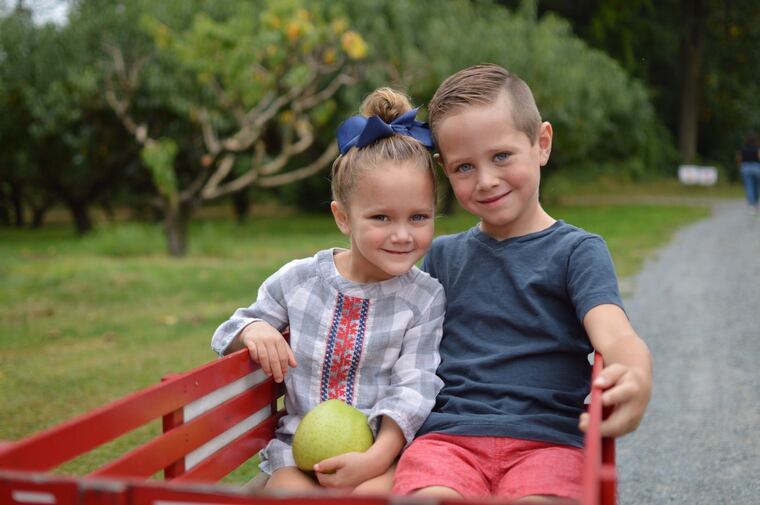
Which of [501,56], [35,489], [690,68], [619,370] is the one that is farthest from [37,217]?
[35,489]

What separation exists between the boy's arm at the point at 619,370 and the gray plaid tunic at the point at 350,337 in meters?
0.51

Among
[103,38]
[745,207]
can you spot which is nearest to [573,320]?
[103,38]

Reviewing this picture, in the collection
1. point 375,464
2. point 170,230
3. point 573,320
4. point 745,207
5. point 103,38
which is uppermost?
point 103,38

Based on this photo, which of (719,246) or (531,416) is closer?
(531,416)

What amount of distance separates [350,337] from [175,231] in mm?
11138

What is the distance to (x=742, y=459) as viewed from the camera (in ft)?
14.1

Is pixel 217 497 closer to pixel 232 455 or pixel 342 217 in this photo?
pixel 232 455

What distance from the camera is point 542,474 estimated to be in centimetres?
223

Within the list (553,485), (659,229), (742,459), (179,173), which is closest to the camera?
(553,485)

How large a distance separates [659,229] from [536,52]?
436 cm

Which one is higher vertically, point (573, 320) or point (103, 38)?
point (103, 38)

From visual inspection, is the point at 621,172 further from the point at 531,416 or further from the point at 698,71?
the point at 531,416

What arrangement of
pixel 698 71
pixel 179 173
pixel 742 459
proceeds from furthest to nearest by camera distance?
pixel 698 71, pixel 179 173, pixel 742 459

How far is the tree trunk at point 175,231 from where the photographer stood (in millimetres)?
13328
